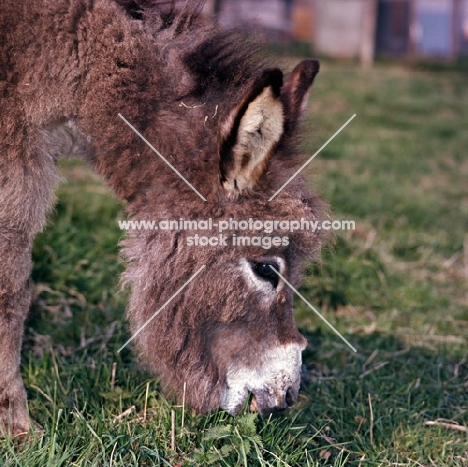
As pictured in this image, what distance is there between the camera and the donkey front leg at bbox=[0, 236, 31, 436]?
9.65ft

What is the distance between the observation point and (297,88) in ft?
9.99

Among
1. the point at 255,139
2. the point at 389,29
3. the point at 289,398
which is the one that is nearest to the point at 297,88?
the point at 255,139

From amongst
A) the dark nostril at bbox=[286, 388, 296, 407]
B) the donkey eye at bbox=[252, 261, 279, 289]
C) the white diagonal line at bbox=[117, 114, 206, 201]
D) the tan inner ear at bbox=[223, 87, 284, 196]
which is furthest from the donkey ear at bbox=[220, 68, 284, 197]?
the dark nostril at bbox=[286, 388, 296, 407]

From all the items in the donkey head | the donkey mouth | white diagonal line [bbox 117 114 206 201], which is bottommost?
the donkey mouth

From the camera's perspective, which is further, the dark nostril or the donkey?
the dark nostril

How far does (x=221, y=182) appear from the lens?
2.92m

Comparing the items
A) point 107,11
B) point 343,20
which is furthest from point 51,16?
point 343,20

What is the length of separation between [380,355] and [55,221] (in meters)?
2.63

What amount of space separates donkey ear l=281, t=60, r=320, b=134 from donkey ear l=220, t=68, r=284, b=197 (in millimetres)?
221

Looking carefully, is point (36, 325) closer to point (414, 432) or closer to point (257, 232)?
point (257, 232)

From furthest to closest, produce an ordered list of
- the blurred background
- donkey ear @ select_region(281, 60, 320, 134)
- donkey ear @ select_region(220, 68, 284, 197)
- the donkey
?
the blurred background → donkey ear @ select_region(281, 60, 320, 134) → the donkey → donkey ear @ select_region(220, 68, 284, 197)

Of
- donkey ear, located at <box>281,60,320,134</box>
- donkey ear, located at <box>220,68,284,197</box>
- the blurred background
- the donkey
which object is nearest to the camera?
donkey ear, located at <box>220,68,284,197</box>

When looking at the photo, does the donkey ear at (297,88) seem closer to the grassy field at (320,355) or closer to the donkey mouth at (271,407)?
the grassy field at (320,355)

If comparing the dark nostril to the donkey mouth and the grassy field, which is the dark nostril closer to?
the donkey mouth
